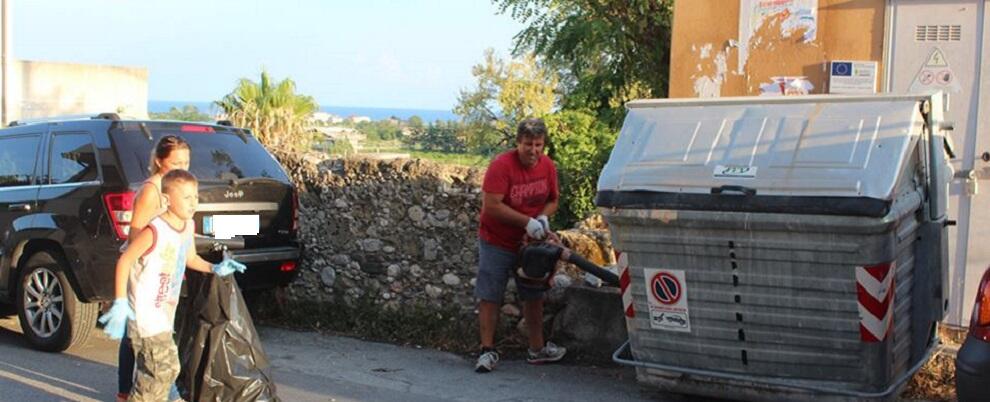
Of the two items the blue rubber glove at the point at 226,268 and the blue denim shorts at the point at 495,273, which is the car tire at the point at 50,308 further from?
the blue denim shorts at the point at 495,273

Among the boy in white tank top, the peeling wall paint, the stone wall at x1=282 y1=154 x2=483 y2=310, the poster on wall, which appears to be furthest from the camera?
the stone wall at x1=282 y1=154 x2=483 y2=310

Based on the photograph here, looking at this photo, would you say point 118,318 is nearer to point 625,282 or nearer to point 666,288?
point 625,282

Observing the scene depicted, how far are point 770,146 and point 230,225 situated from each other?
4.30 m

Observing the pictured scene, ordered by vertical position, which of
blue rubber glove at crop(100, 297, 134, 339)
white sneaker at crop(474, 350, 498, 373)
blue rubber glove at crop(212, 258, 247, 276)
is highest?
blue rubber glove at crop(212, 258, 247, 276)

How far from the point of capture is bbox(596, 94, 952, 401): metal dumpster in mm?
5379

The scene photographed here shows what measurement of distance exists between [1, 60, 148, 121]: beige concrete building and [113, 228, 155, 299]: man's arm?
2067cm

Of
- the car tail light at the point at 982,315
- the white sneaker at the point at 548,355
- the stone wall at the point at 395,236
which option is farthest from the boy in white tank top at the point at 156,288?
the car tail light at the point at 982,315

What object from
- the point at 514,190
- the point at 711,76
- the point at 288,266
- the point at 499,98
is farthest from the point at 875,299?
the point at 499,98

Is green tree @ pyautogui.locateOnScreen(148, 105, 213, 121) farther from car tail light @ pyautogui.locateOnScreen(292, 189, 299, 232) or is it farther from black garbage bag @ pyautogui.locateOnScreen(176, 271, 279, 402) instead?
black garbage bag @ pyautogui.locateOnScreen(176, 271, 279, 402)

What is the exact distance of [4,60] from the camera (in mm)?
17766

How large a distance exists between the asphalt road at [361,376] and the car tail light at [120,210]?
3.28 ft

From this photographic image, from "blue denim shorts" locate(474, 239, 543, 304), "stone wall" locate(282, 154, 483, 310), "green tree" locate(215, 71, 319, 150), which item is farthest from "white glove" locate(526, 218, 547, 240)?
"green tree" locate(215, 71, 319, 150)

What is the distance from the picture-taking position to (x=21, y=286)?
8.34 metres

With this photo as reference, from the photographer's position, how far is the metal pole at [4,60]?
1705 centimetres
